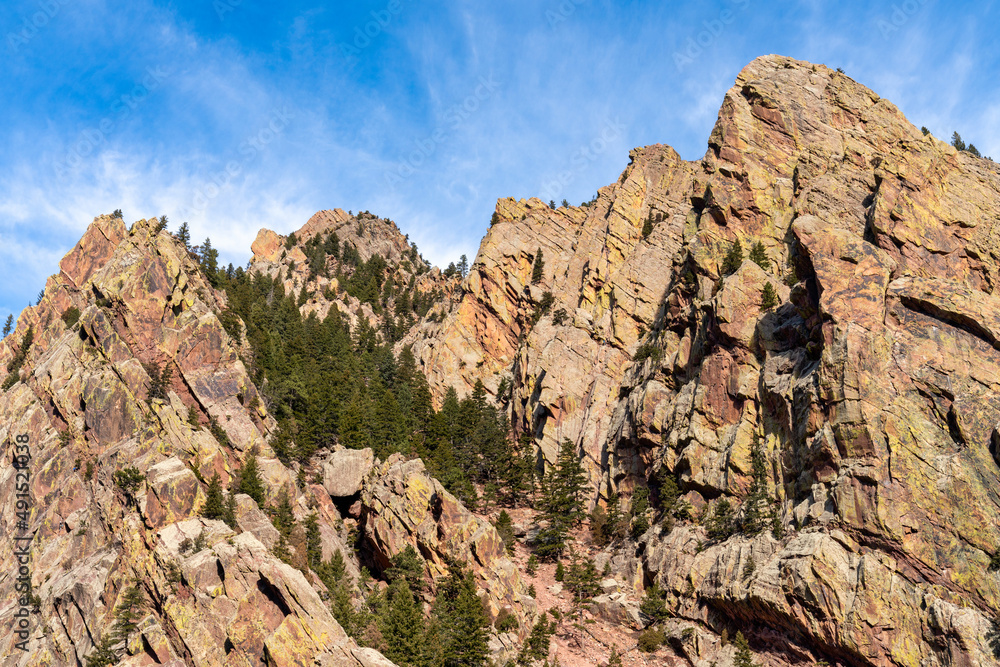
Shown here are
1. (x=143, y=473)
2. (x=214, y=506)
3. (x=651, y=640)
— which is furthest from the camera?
(x=143, y=473)

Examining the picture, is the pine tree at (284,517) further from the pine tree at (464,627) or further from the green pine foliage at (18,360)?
the green pine foliage at (18,360)

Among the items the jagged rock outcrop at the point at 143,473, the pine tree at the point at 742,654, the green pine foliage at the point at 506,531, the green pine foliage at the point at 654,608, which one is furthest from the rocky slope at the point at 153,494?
the pine tree at the point at 742,654

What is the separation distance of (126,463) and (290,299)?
62.0 m

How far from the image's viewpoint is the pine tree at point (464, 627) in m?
42.0

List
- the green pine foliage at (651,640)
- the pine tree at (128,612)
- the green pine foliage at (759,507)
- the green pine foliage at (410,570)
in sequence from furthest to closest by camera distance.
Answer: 1. the green pine foliage at (410,570)
2. the green pine foliage at (759,507)
3. the green pine foliage at (651,640)
4. the pine tree at (128,612)

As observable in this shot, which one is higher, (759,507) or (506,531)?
(759,507)

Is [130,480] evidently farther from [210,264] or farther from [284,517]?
[210,264]

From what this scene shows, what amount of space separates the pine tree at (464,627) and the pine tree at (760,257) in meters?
46.1

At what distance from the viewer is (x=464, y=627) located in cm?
4347

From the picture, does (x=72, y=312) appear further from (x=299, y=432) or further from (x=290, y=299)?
(x=290, y=299)

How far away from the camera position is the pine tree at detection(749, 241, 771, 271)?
2717 inches

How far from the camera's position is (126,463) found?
2205 inches

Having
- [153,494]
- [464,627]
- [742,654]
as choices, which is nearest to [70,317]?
[153,494]

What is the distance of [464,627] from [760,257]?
166 ft
